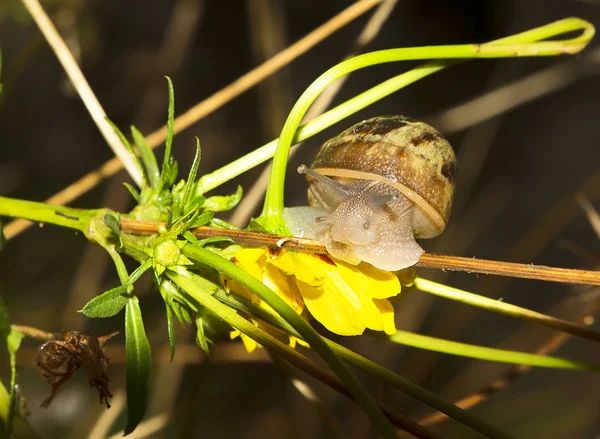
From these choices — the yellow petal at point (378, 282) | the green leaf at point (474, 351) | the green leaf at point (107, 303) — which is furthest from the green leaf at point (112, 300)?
the green leaf at point (474, 351)

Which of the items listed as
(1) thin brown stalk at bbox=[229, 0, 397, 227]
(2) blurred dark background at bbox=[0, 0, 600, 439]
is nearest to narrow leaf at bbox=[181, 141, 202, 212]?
(1) thin brown stalk at bbox=[229, 0, 397, 227]

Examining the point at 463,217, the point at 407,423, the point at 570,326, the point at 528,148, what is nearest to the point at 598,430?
the point at 463,217

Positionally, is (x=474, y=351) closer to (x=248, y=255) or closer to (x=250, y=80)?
(x=248, y=255)

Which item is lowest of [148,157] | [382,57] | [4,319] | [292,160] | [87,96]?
[4,319]

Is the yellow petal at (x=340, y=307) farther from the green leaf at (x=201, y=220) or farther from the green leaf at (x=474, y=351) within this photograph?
the green leaf at (x=201, y=220)

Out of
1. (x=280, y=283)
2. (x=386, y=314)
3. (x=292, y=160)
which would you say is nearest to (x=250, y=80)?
(x=280, y=283)

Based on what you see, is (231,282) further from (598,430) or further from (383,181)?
(598,430)

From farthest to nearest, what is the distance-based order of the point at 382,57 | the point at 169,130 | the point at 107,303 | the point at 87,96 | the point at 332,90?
the point at 332,90
the point at 87,96
the point at 382,57
the point at 169,130
the point at 107,303
